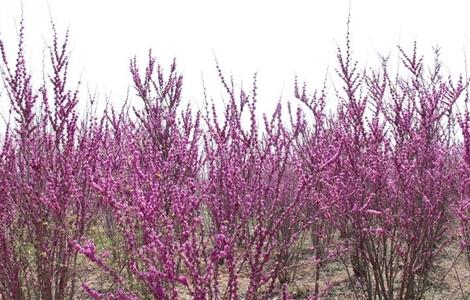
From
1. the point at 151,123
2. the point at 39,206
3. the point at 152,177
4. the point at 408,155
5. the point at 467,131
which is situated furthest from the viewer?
the point at 151,123

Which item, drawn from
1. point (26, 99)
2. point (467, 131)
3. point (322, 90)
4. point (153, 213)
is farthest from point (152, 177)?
point (467, 131)

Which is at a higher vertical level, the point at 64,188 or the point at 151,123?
the point at 151,123

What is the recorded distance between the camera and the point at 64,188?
321cm

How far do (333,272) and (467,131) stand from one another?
11.0 feet

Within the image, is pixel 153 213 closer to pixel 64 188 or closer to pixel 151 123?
pixel 64 188

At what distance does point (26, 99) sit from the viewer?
3.41 meters

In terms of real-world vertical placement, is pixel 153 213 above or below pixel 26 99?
below

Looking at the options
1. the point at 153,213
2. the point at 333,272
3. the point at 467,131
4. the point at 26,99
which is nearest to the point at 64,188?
the point at 26,99

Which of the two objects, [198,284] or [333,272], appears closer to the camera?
[198,284]

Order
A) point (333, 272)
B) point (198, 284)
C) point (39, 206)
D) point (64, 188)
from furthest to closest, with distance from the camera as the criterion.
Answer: point (333, 272) < point (39, 206) < point (64, 188) < point (198, 284)

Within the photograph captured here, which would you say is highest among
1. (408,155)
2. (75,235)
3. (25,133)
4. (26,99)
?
(26,99)

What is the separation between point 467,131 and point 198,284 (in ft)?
8.81

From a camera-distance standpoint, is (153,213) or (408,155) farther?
(408,155)

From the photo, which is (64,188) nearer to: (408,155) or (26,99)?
(26,99)
